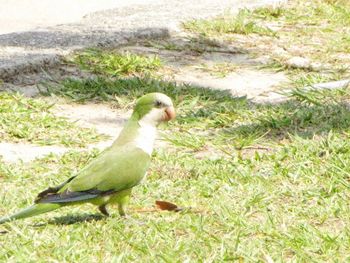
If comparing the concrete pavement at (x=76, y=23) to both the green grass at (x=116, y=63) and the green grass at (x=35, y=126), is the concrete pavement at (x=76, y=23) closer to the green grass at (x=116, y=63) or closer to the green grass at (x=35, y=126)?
the green grass at (x=116, y=63)

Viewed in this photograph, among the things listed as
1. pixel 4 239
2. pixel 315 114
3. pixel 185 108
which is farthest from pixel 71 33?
pixel 4 239

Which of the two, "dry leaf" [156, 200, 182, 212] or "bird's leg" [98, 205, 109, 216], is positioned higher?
"bird's leg" [98, 205, 109, 216]

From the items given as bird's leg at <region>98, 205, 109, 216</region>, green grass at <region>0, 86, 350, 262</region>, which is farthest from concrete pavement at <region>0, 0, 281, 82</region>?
bird's leg at <region>98, 205, 109, 216</region>

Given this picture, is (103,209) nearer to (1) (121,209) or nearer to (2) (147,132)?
(1) (121,209)

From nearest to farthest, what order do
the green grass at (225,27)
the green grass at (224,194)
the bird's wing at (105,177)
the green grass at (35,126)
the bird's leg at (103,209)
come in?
the green grass at (224,194) → the bird's wing at (105,177) → the bird's leg at (103,209) → the green grass at (35,126) → the green grass at (225,27)

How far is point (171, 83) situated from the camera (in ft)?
22.8

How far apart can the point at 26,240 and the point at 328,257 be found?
1.23m

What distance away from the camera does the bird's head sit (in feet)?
15.0

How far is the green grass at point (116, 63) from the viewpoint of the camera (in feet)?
23.6

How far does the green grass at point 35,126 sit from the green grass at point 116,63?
87 centimetres

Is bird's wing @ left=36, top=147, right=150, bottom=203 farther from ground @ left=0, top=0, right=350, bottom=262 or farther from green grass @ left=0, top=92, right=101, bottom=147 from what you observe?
green grass @ left=0, top=92, right=101, bottom=147

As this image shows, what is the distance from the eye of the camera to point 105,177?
14.1 feet

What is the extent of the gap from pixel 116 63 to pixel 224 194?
8.33 feet

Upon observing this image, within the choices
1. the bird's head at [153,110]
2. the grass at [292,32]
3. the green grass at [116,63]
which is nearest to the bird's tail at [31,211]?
the bird's head at [153,110]
